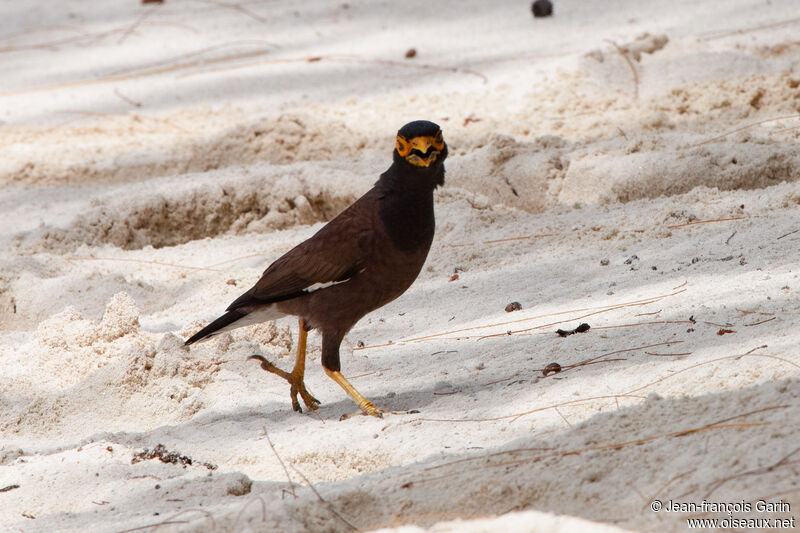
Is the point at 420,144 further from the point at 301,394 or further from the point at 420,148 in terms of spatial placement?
the point at 301,394

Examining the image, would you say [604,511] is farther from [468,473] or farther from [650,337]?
[650,337]

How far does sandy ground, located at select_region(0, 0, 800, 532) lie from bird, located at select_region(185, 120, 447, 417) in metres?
0.32

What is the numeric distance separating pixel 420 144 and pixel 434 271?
1.39 m

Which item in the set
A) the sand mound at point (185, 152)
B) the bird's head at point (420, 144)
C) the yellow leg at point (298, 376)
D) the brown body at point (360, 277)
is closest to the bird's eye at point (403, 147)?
the bird's head at point (420, 144)

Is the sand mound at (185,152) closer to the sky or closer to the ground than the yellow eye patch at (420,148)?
closer to the ground

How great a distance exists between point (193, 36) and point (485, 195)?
486 centimetres

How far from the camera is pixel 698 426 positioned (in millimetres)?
2449

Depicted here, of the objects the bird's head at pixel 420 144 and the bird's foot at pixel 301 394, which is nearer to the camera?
the bird's head at pixel 420 144

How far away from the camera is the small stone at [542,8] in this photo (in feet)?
27.7

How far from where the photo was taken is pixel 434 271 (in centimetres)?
490

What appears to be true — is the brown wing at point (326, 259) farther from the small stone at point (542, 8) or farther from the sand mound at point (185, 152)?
the small stone at point (542, 8)

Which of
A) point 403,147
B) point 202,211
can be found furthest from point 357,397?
point 202,211

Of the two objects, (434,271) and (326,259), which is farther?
(434,271)

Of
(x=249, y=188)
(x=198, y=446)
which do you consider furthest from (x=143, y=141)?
(x=198, y=446)
